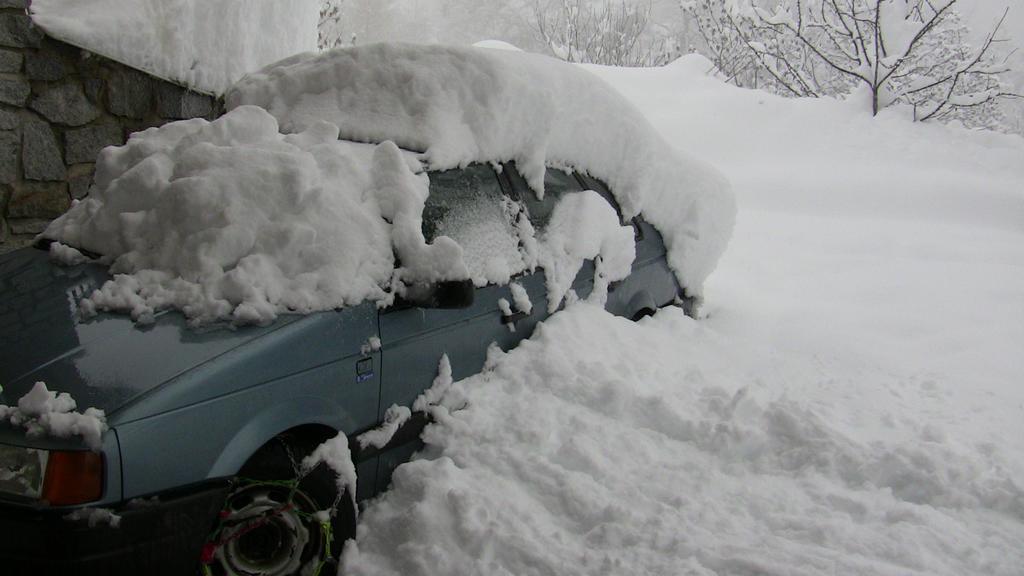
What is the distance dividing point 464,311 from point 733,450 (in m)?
1.26

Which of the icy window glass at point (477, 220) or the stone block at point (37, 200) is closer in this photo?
the icy window glass at point (477, 220)

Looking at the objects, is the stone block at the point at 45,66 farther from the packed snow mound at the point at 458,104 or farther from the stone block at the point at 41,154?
the packed snow mound at the point at 458,104

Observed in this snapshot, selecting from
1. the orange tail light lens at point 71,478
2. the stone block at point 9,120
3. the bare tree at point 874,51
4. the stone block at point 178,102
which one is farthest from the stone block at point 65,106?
the bare tree at point 874,51

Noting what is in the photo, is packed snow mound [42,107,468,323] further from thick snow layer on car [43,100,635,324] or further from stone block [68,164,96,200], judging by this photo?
stone block [68,164,96,200]

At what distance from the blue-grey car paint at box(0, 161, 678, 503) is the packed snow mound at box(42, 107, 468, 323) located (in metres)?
0.09

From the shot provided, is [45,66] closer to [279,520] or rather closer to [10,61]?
[10,61]

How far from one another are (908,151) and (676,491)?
8.45 metres

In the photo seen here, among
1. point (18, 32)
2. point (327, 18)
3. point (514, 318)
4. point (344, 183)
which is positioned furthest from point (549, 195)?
point (327, 18)

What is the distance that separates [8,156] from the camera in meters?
4.89

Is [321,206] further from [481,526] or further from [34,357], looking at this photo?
[481,526]

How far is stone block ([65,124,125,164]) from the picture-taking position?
5.22 m

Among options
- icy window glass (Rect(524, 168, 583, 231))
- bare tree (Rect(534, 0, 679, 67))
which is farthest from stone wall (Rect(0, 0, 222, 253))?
bare tree (Rect(534, 0, 679, 67))

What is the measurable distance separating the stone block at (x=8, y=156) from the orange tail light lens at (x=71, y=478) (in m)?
3.83

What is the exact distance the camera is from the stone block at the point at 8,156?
485cm
